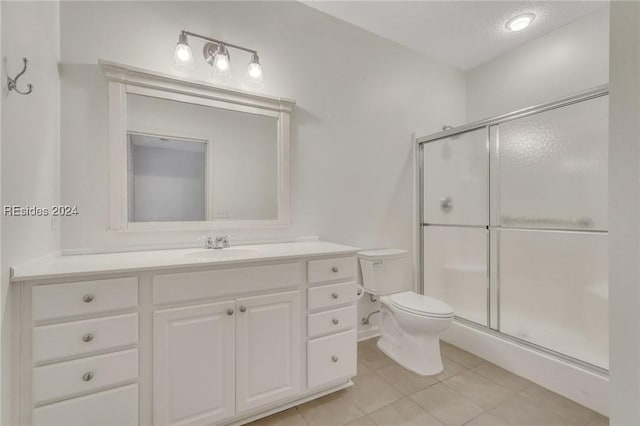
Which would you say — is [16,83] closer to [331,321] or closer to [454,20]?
[331,321]

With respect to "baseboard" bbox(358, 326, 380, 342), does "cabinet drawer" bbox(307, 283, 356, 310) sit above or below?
above

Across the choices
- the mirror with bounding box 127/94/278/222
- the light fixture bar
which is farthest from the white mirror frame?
the light fixture bar

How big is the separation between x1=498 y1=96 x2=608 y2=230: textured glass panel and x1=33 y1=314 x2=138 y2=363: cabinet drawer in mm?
2487

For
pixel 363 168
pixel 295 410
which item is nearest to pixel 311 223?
pixel 363 168

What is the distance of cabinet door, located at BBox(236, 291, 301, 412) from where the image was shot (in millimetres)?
1375

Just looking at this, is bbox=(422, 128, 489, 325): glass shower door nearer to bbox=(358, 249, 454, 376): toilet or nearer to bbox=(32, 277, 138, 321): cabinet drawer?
bbox=(358, 249, 454, 376): toilet

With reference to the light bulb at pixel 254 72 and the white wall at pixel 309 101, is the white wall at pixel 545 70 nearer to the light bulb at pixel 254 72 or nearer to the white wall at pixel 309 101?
the white wall at pixel 309 101

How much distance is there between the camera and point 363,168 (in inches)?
93.7

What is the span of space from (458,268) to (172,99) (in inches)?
99.6

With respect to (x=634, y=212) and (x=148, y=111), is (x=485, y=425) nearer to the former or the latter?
(x=634, y=212)

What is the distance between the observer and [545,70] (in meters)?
2.43

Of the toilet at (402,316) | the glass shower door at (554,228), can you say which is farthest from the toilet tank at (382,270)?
the glass shower door at (554,228)

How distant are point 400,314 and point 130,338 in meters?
1.58

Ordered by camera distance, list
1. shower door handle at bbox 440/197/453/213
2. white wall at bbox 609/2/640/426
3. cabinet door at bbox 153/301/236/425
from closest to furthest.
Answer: white wall at bbox 609/2/640/426 < cabinet door at bbox 153/301/236/425 < shower door handle at bbox 440/197/453/213
